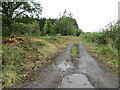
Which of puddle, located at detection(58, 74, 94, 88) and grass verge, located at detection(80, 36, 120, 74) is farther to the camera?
grass verge, located at detection(80, 36, 120, 74)

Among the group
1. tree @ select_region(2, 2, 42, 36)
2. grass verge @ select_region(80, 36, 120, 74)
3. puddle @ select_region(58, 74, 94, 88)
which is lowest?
puddle @ select_region(58, 74, 94, 88)

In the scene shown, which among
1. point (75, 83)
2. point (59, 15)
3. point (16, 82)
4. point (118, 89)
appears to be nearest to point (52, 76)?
point (75, 83)

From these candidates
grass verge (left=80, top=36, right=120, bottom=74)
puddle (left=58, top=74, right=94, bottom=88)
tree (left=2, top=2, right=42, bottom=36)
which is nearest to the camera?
puddle (left=58, top=74, right=94, bottom=88)

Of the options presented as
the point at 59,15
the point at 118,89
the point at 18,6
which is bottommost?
the point at 118,89

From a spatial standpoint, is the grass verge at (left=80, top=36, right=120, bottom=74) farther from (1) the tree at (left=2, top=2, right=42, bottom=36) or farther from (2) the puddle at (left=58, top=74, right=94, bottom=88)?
(1) the tree at (left=2, top=2, right=42, bottom=36)

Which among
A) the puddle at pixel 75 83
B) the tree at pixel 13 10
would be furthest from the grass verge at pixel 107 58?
the tree at pixel 13 10

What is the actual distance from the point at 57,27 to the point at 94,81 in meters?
31.1

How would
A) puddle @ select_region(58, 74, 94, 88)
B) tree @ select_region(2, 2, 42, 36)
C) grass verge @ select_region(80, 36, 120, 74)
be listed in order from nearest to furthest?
puddle @ select_region(58, 74, 94, 88) → grass verge @ select_region(80, 36, 120, 74) → tree @ select_region(2, 2, 42, 36)

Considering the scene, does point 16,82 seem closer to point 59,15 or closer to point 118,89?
point 118,89

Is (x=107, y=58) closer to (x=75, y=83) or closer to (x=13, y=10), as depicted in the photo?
(x=75, y=83)

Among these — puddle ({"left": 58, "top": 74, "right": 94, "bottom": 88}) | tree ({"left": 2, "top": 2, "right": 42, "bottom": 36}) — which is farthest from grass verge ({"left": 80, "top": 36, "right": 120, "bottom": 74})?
tree ({"left": 2, "top": 2, "right": 42, "bottom": 36})

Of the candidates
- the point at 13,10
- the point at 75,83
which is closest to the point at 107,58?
the point at 75,83

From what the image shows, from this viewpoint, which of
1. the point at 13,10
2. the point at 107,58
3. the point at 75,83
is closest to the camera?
the point at 75,83

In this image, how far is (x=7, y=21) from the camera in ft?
43.3
